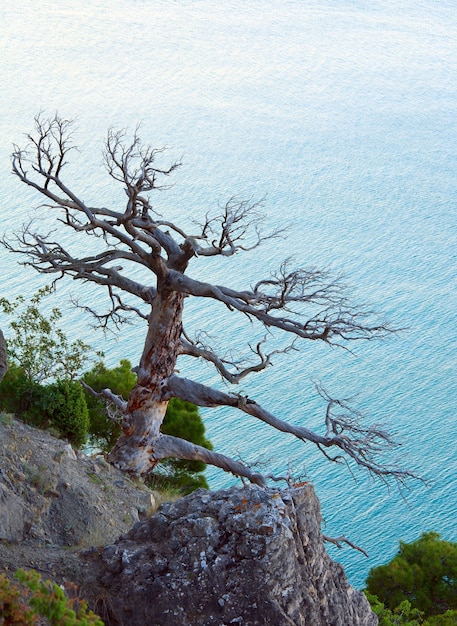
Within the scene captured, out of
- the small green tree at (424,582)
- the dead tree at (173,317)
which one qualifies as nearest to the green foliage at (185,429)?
the dead tree at (173,317)

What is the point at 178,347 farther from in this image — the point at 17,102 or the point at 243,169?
the point at 17,102

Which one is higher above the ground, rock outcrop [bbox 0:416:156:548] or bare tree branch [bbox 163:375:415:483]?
bare tree branch [bbox 163:375:415:483]

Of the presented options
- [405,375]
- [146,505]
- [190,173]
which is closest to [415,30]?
[190,173]

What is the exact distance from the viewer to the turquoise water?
2394 centimetres

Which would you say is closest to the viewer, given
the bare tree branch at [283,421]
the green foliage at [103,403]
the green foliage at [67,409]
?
the bare tree branch at [283,421]

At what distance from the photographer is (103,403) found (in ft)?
56.9

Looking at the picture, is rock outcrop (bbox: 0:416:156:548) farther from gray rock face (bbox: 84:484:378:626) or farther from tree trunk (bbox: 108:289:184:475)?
gray rock face (bbox: 84:484:378:626)

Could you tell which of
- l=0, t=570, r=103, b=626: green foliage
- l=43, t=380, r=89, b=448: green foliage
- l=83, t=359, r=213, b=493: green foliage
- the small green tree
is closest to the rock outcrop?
l=43, t=380, r=89, b=448: green foliage

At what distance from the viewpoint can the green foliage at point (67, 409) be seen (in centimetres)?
1462

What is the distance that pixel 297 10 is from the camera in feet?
174

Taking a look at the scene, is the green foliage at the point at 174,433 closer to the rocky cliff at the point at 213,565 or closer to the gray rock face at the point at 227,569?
the rocky cliff at the point at 213,565

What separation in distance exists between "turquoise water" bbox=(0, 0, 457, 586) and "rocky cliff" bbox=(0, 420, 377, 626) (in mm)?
9791

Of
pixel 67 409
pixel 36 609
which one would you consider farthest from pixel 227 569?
pixel 67 409

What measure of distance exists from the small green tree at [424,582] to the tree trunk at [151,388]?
5.04 m
